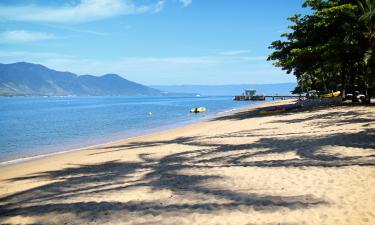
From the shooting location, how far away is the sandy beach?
7234mm

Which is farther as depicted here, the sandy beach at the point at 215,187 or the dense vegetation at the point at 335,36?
the dense vegetation at the point at 335,36

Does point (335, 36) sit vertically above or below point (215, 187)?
above

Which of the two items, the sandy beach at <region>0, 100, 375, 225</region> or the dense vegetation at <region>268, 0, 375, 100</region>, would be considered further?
the dense vegetation at <region>268, 0, 375, 100</region>

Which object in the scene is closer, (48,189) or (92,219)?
(92,219)

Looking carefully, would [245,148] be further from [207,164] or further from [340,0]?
[340,0]

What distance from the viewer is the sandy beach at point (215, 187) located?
285 inches

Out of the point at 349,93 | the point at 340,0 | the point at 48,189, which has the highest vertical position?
the point at 340,0

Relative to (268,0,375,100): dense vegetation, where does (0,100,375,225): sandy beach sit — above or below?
below

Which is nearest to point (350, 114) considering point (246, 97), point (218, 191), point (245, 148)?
point (245, 148)

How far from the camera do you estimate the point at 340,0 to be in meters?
34.4

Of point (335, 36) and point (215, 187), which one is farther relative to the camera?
point (335, 36)

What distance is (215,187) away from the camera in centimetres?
929

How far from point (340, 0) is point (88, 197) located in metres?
33.4

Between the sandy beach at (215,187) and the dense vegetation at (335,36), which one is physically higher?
the dense vegetation at (335,36)
